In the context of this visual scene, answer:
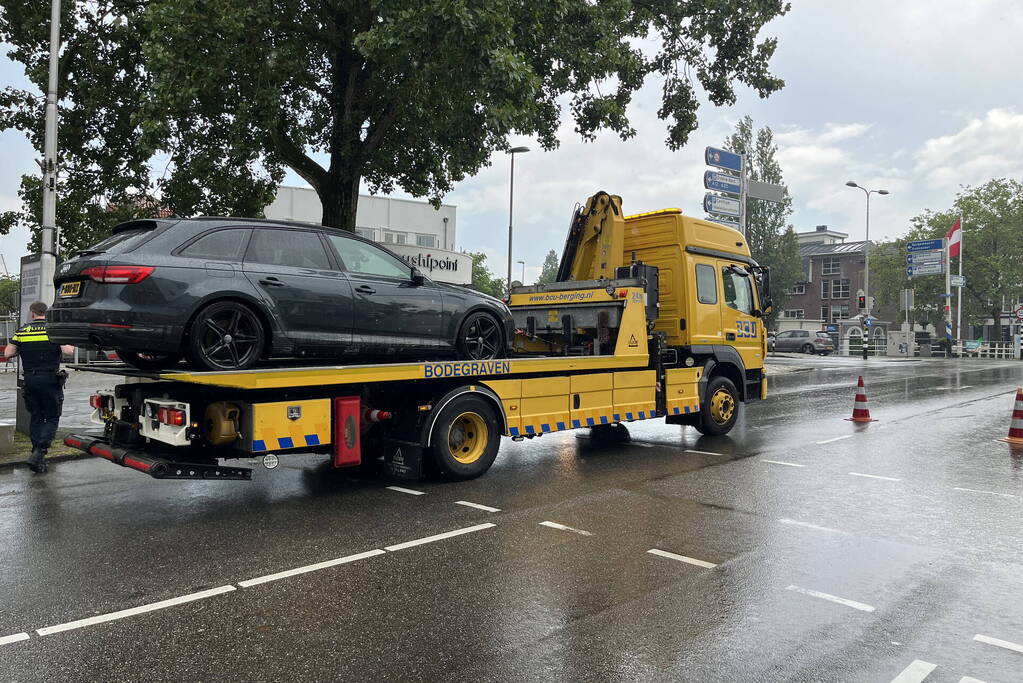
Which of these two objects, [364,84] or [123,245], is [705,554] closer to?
[123,245]

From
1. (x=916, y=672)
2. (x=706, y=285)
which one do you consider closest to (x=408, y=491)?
(x=916, y=672)

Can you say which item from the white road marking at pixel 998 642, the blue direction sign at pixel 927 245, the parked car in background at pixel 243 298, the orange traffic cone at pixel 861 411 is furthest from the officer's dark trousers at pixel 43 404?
the blue direction sign at pixel 927 245

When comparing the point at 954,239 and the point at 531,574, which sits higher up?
the point at 954,239

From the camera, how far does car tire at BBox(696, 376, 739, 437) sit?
10.5 metres

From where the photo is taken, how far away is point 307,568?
16.1ft

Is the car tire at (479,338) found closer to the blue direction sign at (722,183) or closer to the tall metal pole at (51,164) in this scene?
the tall metal pole at (51,164)

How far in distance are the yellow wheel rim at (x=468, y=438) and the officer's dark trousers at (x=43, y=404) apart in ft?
14.0

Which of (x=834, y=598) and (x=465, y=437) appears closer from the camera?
(x=834, y=598)

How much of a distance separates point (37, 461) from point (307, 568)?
497 centimetres

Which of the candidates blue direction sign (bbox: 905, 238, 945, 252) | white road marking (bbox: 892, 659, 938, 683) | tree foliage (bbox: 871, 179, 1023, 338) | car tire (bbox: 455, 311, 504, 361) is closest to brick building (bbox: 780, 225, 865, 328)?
tree foliage (bbox: 871, 179, 1023, 338)

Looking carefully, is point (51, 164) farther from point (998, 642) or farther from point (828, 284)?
point (828, 284)

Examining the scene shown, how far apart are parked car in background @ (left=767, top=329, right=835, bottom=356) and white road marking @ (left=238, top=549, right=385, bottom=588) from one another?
42209 mm

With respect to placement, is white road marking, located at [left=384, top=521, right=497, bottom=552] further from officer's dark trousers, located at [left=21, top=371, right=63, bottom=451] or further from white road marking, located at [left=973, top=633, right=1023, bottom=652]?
officer's dark trousers, located at [left=21, top=371, right=63, bottom=451]

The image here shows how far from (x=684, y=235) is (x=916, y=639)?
270 inches
